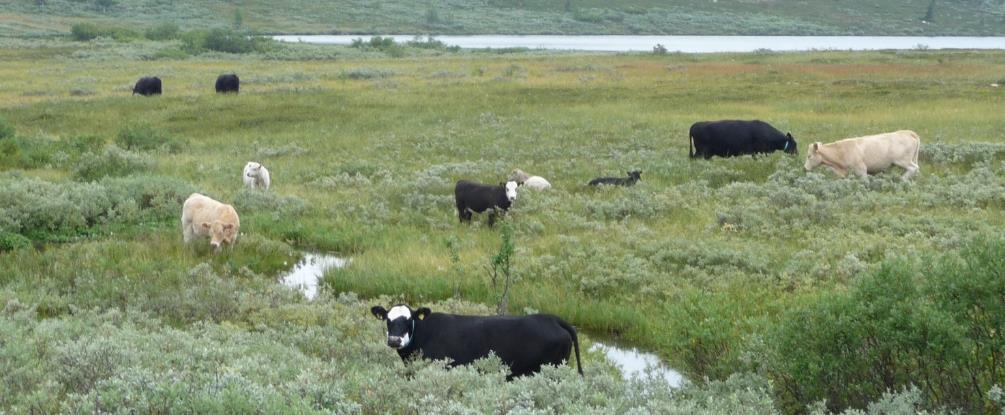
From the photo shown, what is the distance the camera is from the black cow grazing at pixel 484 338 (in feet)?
25.9

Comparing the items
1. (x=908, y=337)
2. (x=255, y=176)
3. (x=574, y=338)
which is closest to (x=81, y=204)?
(x=255, y=176)

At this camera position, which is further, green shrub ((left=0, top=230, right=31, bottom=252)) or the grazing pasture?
green shrub ((left=0, top=230, right=31, bottom=252))

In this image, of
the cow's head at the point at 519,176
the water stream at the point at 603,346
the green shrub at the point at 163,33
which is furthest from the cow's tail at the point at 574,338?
the green shrub at the point at 163,33

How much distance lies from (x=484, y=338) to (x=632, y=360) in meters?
2.18

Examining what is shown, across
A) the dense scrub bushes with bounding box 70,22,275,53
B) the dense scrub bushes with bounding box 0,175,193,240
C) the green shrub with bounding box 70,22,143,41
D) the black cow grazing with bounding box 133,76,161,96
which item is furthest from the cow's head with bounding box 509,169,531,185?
the green shrub with bounding box 70,22,143,41

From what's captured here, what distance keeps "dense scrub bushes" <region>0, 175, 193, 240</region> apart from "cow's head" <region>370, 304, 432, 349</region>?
8012 mm

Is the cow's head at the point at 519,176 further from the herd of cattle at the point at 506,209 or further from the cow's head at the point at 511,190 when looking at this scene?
the cow's head at the point at 511,190

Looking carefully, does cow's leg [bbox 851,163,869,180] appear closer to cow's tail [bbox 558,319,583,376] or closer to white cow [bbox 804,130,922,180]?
white cow [bbox 804,130,922,180]

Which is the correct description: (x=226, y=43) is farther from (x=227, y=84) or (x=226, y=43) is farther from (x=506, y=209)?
(x=506, y=209)

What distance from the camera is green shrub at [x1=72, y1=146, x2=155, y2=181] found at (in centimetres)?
1834

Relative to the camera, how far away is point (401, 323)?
8.08 metres

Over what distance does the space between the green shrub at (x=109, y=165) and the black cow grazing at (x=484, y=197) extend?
25.6 feet

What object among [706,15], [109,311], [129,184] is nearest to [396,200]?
[129,184]

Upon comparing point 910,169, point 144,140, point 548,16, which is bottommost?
point 548,16
